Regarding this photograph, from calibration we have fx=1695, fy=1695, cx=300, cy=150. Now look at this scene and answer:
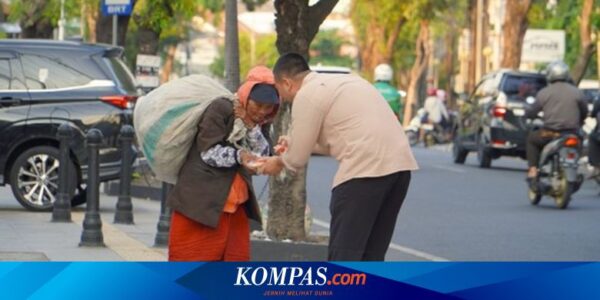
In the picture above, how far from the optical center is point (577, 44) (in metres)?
63.8

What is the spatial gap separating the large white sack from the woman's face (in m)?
0.16

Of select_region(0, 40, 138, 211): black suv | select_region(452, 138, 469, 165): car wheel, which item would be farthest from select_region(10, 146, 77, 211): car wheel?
select_region(452, 138, 469, 165): car wheel

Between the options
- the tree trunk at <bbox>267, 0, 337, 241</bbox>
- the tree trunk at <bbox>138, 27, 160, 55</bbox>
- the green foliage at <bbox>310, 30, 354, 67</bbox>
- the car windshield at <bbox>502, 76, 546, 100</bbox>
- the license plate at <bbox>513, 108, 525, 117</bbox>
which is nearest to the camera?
the tree trunk at <bbox>267, 0, 337, 241</bbox>

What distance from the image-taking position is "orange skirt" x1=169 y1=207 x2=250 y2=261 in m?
8.95

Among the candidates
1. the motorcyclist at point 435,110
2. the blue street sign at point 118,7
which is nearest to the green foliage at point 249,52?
the motorcyclist at point 435,110

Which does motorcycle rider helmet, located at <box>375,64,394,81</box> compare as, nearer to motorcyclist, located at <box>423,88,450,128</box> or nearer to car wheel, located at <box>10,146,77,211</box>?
car wheel, located at <box>10,146,77,211</box>

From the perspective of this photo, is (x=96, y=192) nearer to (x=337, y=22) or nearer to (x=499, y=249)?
(x=499, y=249)

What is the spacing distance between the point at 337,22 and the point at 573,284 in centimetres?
15523

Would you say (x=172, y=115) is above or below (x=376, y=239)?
above

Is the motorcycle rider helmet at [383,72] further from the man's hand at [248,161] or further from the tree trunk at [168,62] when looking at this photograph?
the tree trunk at [168,62]

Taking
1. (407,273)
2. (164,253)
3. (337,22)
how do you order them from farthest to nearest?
(337,22), (164,253), (407,273)

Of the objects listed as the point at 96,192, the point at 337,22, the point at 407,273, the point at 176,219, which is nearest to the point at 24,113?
the point at 96,192

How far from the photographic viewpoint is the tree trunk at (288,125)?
13.2 m

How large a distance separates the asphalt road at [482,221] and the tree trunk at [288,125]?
1.63 meters
